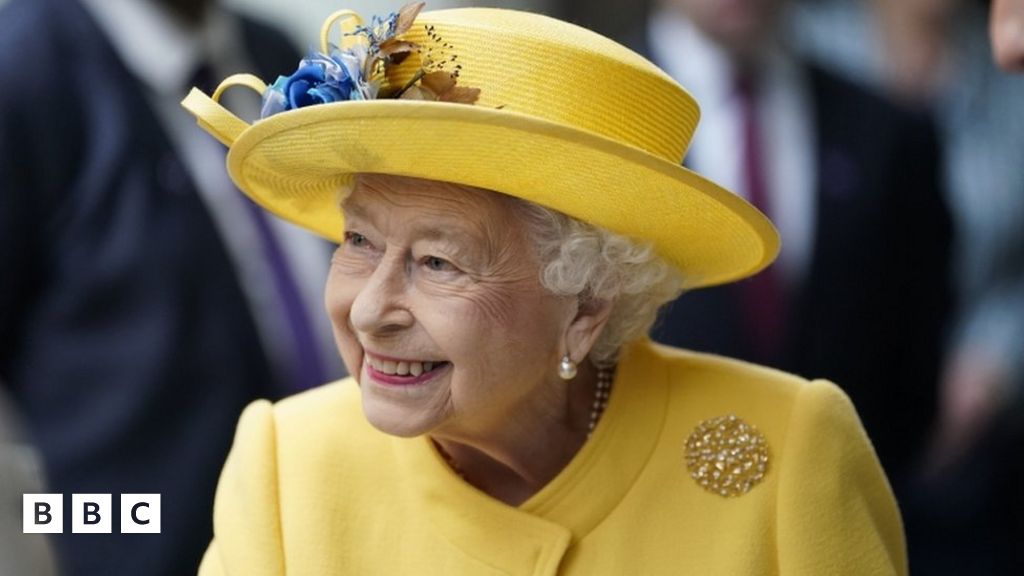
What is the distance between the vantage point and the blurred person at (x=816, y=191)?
17.7 feet

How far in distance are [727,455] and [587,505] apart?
10.4 inches

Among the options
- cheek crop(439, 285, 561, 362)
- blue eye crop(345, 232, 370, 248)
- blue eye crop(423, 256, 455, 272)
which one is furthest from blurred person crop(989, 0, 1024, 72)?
blue eye crop(345, 232, 370, 248)

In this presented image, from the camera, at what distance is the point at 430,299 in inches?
114

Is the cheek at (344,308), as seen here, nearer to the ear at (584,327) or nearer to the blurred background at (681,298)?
the ear at (584,327)

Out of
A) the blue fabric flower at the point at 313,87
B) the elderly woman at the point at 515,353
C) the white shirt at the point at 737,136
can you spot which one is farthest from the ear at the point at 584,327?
the white shirt at the point at 737,136

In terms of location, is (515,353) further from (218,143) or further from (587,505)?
(218,143)

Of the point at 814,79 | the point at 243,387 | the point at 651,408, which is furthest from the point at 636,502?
the point at 814,79

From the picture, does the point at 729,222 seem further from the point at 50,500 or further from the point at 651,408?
the point at 50,500

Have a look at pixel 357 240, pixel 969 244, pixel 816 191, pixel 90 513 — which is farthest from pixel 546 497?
pixel 969 244

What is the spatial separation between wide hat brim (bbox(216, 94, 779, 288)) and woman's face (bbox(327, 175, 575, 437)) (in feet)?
0.21

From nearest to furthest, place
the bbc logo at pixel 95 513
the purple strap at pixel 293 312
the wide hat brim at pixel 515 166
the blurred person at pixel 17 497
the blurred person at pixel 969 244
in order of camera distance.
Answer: the wide hat brim at pixel 515 166 < the bbc logo at pixel 95 513 < the blurred person at pixel 17 497 < the purple strap at pixel 293 312 < the blurred person at pixel 969 244

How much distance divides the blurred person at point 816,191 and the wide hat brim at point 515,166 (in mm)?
2248

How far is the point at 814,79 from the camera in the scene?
568 cm

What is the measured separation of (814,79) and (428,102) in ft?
10.6
